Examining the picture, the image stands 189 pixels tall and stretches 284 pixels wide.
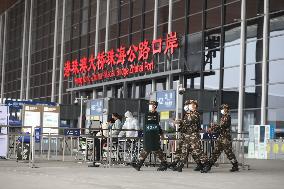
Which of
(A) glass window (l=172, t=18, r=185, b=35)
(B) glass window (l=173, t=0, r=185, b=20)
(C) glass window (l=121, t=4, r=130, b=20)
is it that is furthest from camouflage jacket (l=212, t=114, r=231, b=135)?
(C) glass window (l=121, t=4, r=130, b=20)

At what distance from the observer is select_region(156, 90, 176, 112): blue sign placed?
2345 cm

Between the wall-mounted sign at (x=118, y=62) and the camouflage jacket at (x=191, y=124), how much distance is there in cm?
2087

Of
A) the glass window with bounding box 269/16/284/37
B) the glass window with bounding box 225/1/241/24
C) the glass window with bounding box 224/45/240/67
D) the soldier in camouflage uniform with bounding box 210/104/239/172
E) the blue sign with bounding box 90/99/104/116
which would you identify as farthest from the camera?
the glass window with bounding box 225/1/241/24

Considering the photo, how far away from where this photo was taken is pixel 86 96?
48.1 meters

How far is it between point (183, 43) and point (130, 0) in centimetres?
849

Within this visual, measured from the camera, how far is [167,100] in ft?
78.1

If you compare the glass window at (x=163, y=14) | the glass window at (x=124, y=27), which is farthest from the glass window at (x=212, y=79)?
the glass window at (x=124, y=27)

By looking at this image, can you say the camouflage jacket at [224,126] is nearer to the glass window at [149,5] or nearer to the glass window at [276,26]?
the glass window at [276,26]

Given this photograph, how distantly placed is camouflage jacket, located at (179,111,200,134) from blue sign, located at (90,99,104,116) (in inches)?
651

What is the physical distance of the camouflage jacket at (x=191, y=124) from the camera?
620 inches

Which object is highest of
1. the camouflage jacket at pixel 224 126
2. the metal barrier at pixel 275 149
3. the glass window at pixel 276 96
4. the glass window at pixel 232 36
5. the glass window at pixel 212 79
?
the glass window at pixel 232 36

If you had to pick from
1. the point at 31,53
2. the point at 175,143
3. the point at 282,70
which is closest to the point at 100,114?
the point at 282,70

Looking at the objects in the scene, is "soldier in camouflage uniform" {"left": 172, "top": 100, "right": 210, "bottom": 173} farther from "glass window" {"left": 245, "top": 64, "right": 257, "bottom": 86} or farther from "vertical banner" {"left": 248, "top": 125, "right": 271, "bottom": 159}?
"glass window" {"left": 245, "top": 64, "right": 257, "bottom": 86}

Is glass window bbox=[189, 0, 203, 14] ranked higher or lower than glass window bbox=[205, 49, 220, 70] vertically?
higher
